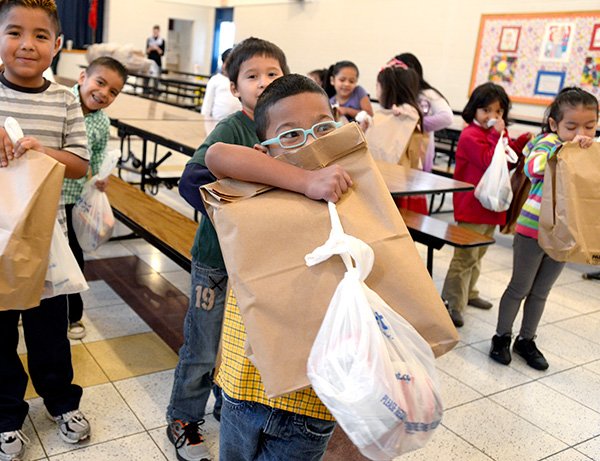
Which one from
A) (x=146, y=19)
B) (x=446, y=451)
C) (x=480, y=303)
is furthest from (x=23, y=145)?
(x=146, y=19)

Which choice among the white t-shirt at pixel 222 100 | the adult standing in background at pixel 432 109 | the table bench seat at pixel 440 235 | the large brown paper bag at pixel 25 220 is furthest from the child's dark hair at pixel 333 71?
the large brown paper bag at pixel 25 220

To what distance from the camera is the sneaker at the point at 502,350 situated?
2.74 meters

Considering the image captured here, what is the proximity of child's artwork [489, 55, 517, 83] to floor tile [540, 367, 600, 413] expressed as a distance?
6.53 metres

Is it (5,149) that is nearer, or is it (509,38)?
(5,149)

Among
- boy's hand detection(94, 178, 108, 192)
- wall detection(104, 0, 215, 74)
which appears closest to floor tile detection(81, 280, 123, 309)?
boy's hand detection(94, 178, 108, 192)

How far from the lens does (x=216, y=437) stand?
194cm

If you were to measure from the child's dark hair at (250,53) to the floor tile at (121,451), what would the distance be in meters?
1.17

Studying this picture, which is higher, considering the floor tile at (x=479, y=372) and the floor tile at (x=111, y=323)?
the floor tile at (x=479, y=372)

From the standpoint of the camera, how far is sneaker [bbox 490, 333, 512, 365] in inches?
108

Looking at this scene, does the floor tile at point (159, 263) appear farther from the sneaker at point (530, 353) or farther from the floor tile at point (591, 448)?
the floor tile at point (591, 448)

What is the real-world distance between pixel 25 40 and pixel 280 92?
Answer: 82 cm

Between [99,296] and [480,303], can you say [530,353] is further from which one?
[99,296]

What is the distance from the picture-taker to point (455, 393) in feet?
7.98

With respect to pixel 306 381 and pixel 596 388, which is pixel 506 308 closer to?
pixel 596 388
